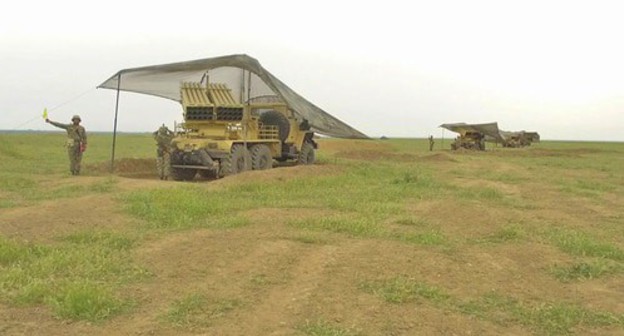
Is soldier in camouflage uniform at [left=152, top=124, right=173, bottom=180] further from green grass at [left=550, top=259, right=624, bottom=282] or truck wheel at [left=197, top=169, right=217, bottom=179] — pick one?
green grass at [left=550, top=259, right=624, bottom=282]

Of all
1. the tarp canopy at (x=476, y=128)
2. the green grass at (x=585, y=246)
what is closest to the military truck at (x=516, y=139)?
the tarp canopy at (x=476, y=128)

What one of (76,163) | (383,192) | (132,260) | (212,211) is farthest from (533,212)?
(76,163)

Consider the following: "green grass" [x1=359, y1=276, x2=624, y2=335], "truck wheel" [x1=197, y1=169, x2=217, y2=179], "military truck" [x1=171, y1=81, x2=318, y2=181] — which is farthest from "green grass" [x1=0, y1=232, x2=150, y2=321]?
"truck wheel" [x1=197, y1=169, x2=217, y2=179]

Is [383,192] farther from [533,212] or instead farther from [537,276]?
[537,276]

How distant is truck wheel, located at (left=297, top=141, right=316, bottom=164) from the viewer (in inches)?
771

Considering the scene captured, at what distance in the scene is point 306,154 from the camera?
65.0ft

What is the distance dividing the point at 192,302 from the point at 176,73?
12.6 m

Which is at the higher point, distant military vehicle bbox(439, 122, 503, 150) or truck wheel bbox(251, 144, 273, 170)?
distant military vehicle bbox(439, 122, 503, 150)

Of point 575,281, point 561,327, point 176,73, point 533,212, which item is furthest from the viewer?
point 176,73

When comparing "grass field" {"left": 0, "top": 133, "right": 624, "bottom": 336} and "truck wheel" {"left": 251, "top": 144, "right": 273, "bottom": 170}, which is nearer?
"grass field" {"left": 0, "top": 133, "right": 624, "bottom": 336}

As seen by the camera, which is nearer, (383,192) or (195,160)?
(383,192)

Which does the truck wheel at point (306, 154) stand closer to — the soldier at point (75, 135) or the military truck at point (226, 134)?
the military truck at point (226, 134)

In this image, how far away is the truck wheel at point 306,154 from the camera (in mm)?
19572

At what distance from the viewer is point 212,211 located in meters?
9.61
